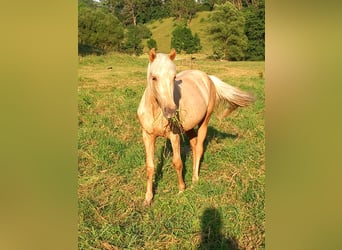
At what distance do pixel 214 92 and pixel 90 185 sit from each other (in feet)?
6.60

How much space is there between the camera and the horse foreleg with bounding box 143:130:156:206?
10.7ft

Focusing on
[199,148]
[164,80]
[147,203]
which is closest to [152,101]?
[164,80]

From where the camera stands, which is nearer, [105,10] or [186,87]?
[105,10]

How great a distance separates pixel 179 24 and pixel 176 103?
95cm

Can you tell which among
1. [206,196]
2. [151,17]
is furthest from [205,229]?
[151,17]

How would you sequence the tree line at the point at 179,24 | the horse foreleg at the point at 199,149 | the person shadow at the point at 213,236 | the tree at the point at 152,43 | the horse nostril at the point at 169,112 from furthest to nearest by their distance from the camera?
the horse foreleg at the point at 199,149 → the tree at the point at 152,43 → the person shadow at the point at 213,236 → the horse nostril at the point at 169,112 → the tree line at the point at 179,24

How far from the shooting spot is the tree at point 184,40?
9.22 feet

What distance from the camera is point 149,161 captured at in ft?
11.0

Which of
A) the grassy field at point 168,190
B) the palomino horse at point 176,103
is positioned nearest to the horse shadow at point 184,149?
the grassy field at point 168,190

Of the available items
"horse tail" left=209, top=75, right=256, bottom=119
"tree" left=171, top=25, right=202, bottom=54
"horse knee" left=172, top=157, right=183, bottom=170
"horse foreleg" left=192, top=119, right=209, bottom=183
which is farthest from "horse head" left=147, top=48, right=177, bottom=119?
"horse tail" left=209, top=75, right=256, bottom=119

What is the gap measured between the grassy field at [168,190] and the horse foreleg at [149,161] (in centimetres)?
9

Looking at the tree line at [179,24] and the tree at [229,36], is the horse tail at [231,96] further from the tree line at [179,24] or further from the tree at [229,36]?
the tree at [229,36]
